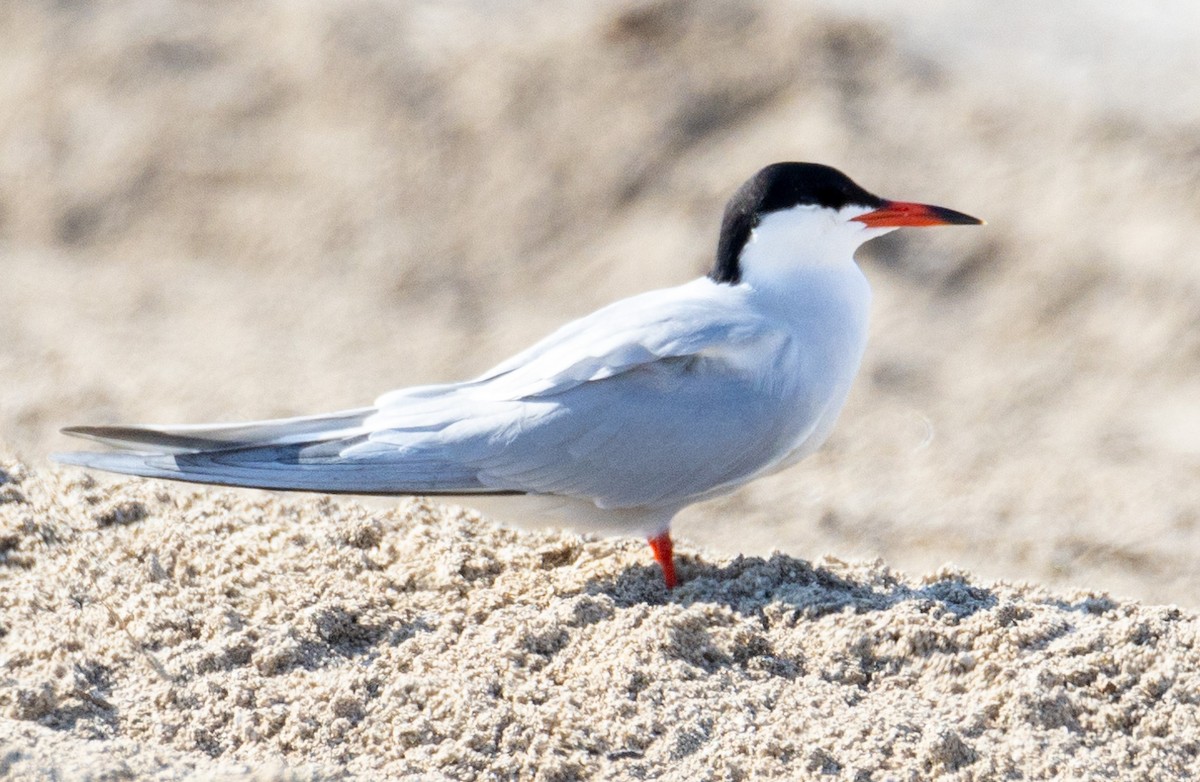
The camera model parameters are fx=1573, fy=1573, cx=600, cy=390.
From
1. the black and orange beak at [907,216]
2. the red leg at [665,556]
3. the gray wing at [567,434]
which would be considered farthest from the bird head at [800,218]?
the red leg at [665,556]

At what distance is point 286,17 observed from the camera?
24.6ft

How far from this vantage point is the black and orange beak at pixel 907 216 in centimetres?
398

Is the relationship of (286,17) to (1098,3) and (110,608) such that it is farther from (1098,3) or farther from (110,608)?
(110,608)

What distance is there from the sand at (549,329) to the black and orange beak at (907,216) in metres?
0.88

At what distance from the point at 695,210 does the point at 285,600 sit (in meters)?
3.51

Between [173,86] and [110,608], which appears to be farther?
[173,86]

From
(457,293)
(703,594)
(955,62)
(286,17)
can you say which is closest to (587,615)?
(703,594)

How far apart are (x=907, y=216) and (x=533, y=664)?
1.55 metres

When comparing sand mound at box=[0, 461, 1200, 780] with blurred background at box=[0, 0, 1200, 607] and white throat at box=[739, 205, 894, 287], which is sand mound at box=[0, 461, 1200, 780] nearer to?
white throat at box=[739, 205, 894, 287]

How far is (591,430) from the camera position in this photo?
3.68 metres

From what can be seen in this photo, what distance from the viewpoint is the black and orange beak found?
3.98m

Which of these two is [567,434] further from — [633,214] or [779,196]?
[633,214]

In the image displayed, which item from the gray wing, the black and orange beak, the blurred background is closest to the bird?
the gray wing

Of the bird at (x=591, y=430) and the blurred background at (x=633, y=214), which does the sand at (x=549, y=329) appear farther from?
the bird at (x=591, y=430)
